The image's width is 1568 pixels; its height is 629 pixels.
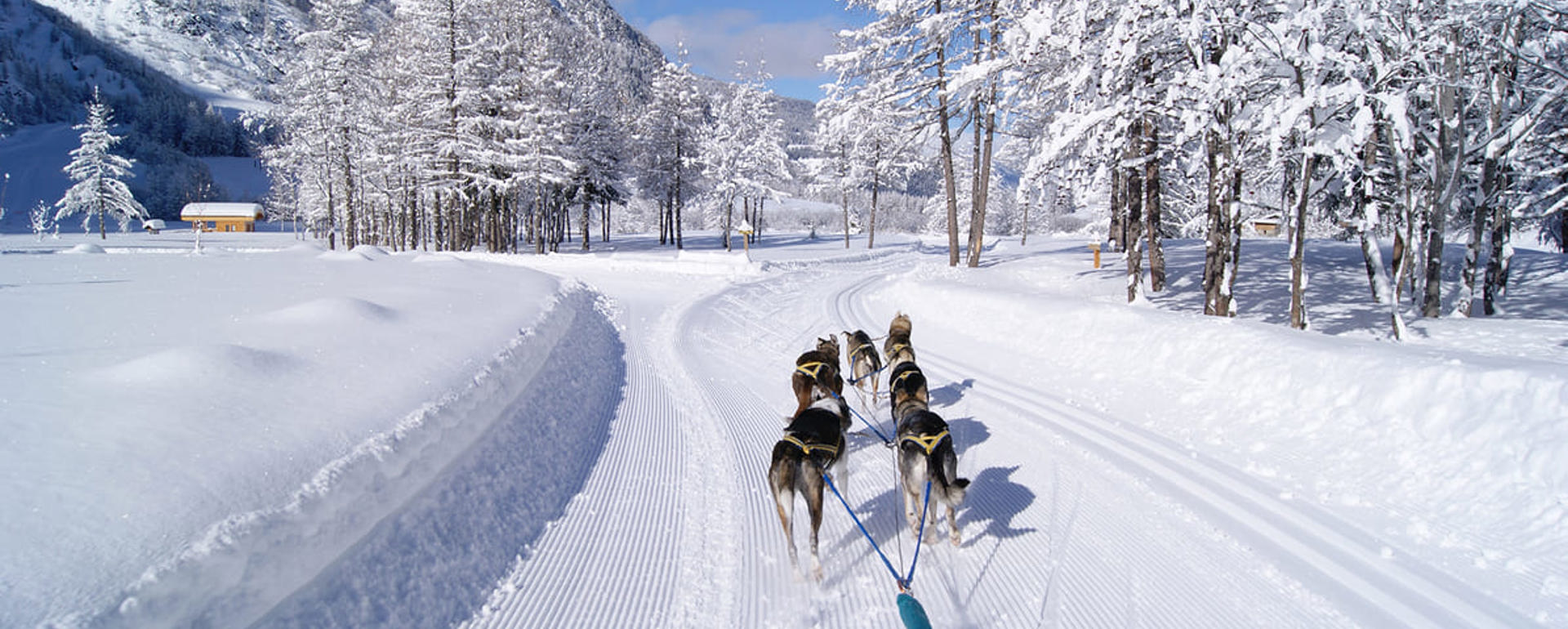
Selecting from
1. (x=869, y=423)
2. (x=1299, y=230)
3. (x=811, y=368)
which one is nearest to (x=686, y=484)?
(x=811, y=368)

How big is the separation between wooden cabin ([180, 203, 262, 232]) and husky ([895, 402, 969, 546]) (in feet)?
352

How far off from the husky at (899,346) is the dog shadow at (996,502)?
6.39 feet

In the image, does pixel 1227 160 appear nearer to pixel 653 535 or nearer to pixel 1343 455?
pixel 1343 455

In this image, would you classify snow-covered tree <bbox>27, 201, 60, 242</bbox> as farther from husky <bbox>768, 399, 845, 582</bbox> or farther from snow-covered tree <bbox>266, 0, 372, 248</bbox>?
husky <bbox>768, 399, 845, 582</bbox>

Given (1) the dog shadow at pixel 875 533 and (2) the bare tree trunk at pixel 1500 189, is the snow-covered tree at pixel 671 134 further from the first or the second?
(1) the dog shadow at pixel 875 533

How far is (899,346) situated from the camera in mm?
7910

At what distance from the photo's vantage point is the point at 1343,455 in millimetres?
5516

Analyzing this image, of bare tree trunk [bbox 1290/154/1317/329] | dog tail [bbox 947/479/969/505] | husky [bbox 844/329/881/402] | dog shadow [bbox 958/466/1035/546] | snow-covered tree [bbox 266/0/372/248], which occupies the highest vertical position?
snow-covered tree [bbox 266/0/372/248]

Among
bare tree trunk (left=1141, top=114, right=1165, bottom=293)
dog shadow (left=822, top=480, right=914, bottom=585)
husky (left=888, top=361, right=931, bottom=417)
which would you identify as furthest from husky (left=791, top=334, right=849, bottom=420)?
bare tree trunk (left=1141, top=114, right=1165, bottom=293)

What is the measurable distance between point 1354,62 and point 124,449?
42.8 ft

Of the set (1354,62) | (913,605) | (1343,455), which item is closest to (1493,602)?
(1343,455)

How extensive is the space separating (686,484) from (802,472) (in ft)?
5.94

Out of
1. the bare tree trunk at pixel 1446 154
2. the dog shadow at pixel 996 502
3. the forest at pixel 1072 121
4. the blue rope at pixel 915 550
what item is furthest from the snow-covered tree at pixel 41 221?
the bare tree trunk at pixel 1446 154

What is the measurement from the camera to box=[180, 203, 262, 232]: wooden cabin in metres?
81.7
